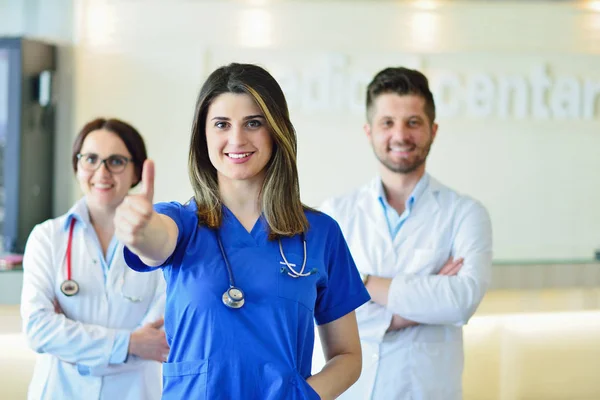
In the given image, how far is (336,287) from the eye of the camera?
1.89m

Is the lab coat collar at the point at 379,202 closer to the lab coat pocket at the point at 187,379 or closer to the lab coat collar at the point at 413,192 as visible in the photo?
the lab coat collar at the point at 413,192

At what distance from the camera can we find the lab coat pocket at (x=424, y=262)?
2.70 metres

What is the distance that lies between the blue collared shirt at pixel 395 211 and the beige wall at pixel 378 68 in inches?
120

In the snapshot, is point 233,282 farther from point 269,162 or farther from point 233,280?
point 269,162

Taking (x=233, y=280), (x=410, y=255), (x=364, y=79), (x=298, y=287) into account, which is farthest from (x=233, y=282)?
(x=364, y=79)

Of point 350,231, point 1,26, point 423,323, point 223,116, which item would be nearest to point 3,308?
point 350,231

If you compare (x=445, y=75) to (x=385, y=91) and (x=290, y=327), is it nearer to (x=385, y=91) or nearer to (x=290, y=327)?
(x=385, y=91)

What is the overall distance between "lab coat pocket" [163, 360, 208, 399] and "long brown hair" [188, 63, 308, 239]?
29 centimetres

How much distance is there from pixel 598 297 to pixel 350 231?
180 cm

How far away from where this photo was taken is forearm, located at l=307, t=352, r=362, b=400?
5.81ft

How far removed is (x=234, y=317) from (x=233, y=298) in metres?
0.04

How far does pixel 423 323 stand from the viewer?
264 cm

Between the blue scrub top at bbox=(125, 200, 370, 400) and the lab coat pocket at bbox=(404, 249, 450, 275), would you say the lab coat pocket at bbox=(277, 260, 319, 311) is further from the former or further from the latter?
the lab coat pocket at bbox=(404, 249, 450, 275)

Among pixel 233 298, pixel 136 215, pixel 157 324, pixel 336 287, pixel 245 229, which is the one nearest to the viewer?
pixel 136 215
